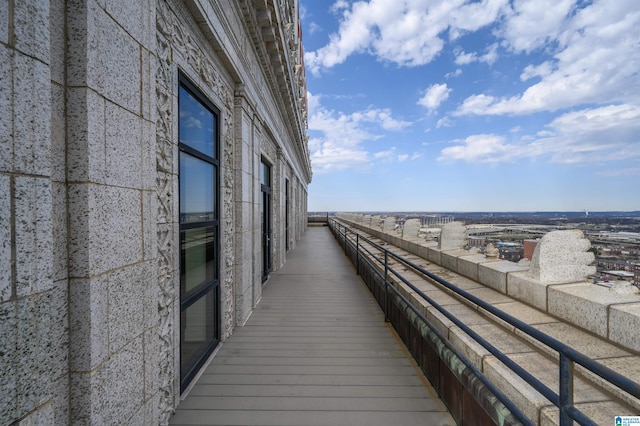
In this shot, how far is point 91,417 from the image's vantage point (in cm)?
150

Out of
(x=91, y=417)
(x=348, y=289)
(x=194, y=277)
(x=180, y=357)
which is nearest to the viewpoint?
(x=91, y=417)

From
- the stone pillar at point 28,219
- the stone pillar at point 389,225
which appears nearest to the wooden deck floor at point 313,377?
the stone pillar at point 28,219

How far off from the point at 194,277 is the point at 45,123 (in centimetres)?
222

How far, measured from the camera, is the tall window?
2926 mm

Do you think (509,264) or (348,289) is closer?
(509,264)

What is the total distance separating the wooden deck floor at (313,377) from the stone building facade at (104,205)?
0.37 metres

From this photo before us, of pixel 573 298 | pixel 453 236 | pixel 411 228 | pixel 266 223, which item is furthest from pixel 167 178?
pixel 411 228

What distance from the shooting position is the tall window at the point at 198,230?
Answer: 293cm

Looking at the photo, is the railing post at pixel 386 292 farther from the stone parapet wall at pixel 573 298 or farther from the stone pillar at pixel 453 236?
the stone pillar at pixel 453 236

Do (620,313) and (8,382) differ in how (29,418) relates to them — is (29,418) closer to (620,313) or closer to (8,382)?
Result: (8,382)

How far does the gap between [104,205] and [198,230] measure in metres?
1.67

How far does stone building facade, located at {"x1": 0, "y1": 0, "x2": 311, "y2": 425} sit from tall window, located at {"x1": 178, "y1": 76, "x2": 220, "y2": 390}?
0.08 feet

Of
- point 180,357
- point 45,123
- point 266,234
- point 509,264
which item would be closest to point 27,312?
point 45,123

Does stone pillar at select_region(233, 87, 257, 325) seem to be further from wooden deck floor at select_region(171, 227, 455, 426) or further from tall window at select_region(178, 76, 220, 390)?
tall window at select_region(178, 76, 220, 390)
